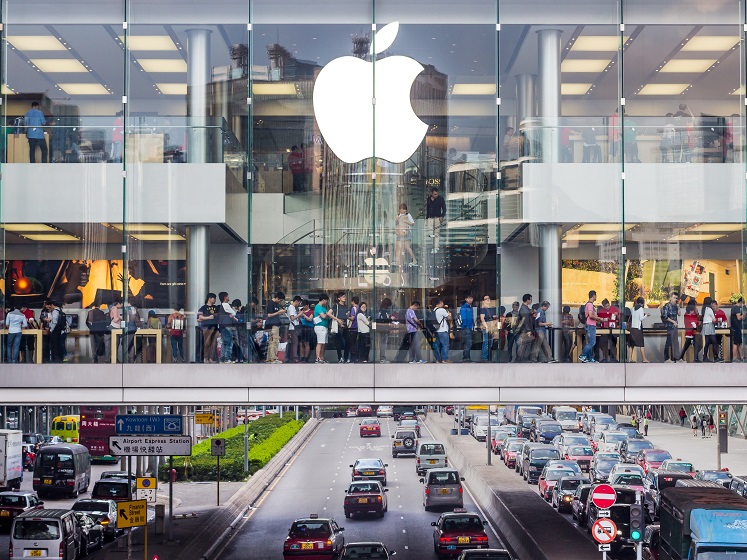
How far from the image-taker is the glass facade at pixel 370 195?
22172 millimetres

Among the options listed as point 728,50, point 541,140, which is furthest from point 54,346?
point 728,50

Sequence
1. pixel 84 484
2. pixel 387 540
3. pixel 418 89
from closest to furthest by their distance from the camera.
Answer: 1. pixel 418 89
2. pixel 387 540
3. pixel 84 484

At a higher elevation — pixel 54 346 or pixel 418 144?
pixel 418 144

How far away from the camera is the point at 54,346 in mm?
22109

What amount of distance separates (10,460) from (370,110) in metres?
33.7

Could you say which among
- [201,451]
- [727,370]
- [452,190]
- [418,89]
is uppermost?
[418,89]

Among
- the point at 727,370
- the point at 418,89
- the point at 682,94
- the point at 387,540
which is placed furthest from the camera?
the point at 387,540

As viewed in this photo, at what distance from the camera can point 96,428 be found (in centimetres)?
5409

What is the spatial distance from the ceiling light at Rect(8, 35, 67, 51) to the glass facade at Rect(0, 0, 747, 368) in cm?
13

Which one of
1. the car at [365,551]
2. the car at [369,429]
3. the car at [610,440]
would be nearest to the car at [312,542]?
the car at [365,551]

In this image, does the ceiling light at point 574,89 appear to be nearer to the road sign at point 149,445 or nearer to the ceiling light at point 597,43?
the ceiling light at point 597,43

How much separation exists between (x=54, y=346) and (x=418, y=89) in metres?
8.74

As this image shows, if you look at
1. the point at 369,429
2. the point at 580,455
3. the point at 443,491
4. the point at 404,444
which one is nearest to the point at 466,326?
the point at 443,491

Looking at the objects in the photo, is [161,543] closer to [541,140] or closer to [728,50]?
[541,140]
